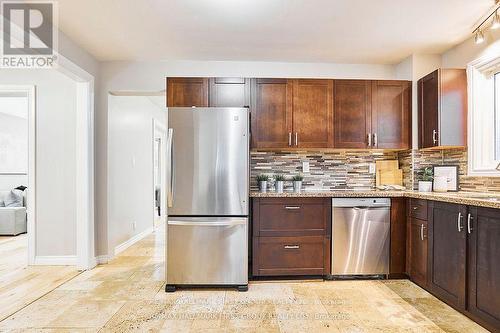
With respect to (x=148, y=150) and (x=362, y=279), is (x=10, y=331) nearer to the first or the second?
(x=362, y=279)

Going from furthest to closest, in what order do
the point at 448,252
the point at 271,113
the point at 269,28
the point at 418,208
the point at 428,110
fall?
the point at 271,113, the point at 428,110, the point at 418,208, the point at 269,28, the point at 448,252

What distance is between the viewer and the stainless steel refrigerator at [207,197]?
2945mm

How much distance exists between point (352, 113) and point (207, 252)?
2.08 meters

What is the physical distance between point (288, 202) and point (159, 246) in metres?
2.41

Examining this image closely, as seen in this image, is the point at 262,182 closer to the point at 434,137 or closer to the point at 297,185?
the point at 297,185

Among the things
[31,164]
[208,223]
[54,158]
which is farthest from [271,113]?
[31,164]

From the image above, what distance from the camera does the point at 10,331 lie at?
2.22 metres

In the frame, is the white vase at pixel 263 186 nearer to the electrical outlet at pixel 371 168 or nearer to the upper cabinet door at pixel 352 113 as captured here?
the upper cabinet door at pixel 352 113

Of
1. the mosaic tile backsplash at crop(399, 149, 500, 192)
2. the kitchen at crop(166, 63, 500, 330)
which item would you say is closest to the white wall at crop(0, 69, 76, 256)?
the kitchen at crop(166, 63, 500, 330)

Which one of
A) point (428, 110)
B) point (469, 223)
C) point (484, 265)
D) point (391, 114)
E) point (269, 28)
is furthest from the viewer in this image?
point (391, 114)

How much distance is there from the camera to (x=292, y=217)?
3.18 meters

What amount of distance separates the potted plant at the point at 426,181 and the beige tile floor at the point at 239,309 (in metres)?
0.97

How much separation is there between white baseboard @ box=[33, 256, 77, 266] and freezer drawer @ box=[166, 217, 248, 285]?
1.52 meters

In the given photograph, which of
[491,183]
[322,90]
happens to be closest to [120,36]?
[322,90]
